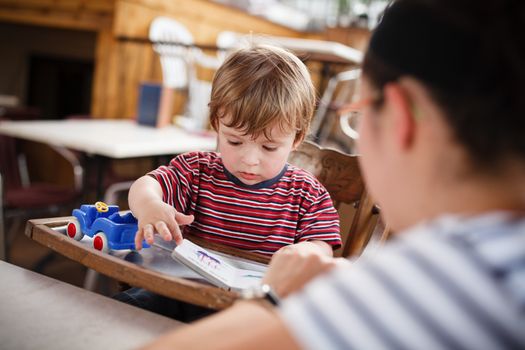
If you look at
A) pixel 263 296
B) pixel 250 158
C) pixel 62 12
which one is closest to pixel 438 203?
pixel 263 296

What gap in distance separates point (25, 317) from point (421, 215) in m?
0.57

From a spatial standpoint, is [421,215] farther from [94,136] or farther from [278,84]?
[94,136]

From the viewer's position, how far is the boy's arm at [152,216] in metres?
0.94

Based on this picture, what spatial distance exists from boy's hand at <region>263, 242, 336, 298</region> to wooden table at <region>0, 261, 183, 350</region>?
19cm

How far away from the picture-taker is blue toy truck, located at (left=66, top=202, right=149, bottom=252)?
966mm

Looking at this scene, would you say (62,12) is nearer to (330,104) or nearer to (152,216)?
(330,104)

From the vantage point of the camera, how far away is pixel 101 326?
747 mm

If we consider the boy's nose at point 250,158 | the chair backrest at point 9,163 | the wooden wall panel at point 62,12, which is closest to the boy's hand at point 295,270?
the boy's nose at point 250,158

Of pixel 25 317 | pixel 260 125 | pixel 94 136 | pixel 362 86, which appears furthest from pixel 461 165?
pixel 94 136

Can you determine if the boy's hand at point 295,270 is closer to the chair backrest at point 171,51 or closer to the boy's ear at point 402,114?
the boy's ear at point 402,114

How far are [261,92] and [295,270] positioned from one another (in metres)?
0.60

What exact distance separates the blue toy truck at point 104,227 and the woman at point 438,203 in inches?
19.1

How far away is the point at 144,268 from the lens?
799 millimetres

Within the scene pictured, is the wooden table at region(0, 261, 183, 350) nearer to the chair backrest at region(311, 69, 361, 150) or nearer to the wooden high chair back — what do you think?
the wooden high chair back
